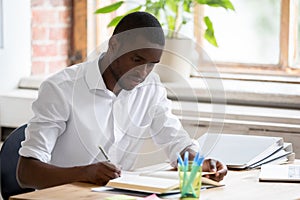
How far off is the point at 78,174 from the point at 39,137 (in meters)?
0.18

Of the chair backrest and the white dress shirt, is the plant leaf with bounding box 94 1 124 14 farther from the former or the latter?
the chair backrest

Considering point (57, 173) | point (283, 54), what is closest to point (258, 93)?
point (283, 54)

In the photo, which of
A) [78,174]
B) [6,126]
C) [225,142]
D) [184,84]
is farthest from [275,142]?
[6,126]

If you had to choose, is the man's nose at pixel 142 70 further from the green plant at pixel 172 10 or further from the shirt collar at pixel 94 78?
the green plant at pixel 172 10

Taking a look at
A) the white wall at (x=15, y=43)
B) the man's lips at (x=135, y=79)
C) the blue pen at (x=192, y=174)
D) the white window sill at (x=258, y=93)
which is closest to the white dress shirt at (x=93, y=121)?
the man's lips at (x=135, y=79)

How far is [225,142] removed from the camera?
253 centimetres

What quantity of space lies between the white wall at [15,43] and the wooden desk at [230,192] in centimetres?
126

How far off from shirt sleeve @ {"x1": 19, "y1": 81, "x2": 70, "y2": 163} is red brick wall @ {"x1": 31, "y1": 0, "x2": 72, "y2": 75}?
3.74 feet

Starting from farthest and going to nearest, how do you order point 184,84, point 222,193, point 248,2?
point 248,2
point 184,84
point 222,193

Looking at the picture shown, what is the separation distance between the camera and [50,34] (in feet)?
11.1

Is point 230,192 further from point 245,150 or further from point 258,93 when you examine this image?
point 258,93

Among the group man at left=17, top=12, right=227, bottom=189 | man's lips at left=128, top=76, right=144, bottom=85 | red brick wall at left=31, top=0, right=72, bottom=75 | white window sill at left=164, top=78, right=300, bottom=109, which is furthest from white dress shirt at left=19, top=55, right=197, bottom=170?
red brick wall at left=31, top=0, right=72, bottom=75

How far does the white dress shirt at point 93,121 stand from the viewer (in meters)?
2.18

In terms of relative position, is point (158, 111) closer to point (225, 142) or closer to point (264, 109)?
point (225, 142)
